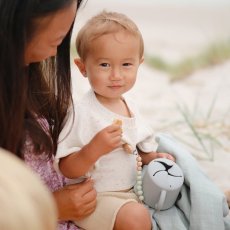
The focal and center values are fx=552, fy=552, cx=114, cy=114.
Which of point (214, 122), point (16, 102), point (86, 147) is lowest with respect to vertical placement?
point (214, 122)

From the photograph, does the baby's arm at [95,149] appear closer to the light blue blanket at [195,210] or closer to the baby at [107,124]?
the baby at [107,124]

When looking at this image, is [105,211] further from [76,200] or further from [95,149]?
[95,149]

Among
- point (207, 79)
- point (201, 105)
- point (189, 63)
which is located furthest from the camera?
point (189, 63)

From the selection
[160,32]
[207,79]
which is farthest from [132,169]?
[160,32]

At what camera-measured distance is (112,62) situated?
1396 millimetres

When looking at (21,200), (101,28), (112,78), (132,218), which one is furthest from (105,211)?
(21,200)

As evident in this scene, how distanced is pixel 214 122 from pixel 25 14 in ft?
5.18

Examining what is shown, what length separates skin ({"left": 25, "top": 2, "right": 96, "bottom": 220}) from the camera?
4.01 feet

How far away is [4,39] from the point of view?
118 cm

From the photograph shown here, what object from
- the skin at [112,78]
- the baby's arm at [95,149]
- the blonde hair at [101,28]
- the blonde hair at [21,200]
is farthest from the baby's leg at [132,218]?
the blonde hair at [21,200]

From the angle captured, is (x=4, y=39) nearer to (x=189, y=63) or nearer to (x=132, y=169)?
(x=132, y=169)

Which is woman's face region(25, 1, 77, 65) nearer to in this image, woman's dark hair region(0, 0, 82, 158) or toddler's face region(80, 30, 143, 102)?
woman's dark hair region(0, 0, 82, 158)

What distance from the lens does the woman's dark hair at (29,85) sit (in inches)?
46.1

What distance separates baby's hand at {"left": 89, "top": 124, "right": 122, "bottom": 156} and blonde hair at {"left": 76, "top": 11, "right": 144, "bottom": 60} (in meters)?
0.24
